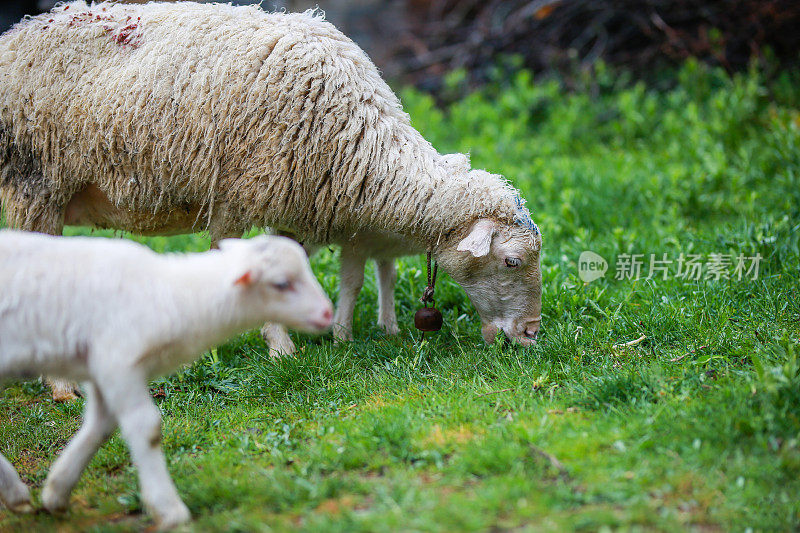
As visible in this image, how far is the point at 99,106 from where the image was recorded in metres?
4.34

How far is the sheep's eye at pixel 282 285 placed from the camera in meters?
2.85

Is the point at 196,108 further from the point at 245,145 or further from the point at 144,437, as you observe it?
the point at 144,437

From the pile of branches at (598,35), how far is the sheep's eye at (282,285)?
7.11m

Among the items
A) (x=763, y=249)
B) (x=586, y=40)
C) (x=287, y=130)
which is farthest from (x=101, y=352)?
(x=586, y=40)

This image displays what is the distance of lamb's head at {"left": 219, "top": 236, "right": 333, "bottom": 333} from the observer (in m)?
2.82

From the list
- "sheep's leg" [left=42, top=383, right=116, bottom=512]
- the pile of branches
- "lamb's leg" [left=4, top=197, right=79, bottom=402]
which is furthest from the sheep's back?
the pile of branches

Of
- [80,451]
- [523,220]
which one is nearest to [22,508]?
[80,451]

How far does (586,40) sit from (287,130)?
21.8 ft

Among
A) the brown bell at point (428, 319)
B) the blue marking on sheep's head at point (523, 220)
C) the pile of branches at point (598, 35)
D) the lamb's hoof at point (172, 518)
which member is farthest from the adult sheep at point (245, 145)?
the pile of branches at point (598, 35)

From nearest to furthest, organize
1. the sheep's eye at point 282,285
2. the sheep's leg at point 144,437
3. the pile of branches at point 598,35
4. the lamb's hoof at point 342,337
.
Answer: the sheep's leg at point 144,437
the sheep's eye at point 282,285
the lamb's hoof at point 342,337
the pile of branches at point 598,35

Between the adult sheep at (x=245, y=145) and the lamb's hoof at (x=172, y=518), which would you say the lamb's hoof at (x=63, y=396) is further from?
the lamb's hoof at (x=172, y=518)

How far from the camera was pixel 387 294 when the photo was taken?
504 cm

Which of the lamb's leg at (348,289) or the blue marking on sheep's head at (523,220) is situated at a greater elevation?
the blue marking on sheep's head at (523,220)

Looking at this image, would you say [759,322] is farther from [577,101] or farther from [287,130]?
[577,101]
